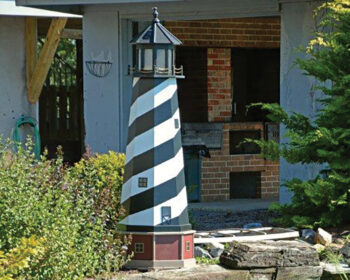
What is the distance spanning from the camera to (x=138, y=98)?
7.11m

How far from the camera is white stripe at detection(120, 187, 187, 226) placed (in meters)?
7.00

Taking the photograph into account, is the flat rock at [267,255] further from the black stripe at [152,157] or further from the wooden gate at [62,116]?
the wooden gate at [62,116]

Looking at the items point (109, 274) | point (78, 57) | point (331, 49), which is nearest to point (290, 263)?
point (109, 274)

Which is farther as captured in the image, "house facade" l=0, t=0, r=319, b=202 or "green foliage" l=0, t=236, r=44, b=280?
"house facade" l=0, t=0, r=319, b=202

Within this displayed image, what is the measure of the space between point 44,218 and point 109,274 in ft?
2.08

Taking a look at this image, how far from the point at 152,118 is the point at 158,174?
40 centimetres

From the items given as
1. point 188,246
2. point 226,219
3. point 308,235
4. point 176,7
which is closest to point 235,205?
point 226,219

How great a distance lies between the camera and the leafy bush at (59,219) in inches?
251

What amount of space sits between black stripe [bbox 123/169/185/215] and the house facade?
3.48 m

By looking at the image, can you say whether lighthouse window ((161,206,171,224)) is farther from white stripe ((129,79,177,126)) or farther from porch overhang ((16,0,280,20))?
porch overhang ((16,0,280,20))

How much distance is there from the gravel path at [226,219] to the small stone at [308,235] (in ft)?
3.62

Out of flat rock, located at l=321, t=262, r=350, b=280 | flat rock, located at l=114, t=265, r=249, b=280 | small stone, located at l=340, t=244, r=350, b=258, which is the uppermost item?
small stone, located at l=340, t=244, r=350, b=258

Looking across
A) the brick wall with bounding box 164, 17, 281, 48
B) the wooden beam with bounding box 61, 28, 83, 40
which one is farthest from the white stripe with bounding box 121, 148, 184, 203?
the wooden beam with bounding box 61, 28, 83, 40

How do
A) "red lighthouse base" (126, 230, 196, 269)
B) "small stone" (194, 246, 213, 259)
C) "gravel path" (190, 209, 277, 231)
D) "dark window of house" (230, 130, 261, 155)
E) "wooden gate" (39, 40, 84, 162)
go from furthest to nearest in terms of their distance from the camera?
"wooden gate" (39, 40, 84, 162) → "dark window of house" (230, 130, 261, 155) → "gravel path" (190, 209, 277, 231) → "small stone" (194, 246, 213, 259) → "red lighthouse base" (126, 230, 196, 269)
